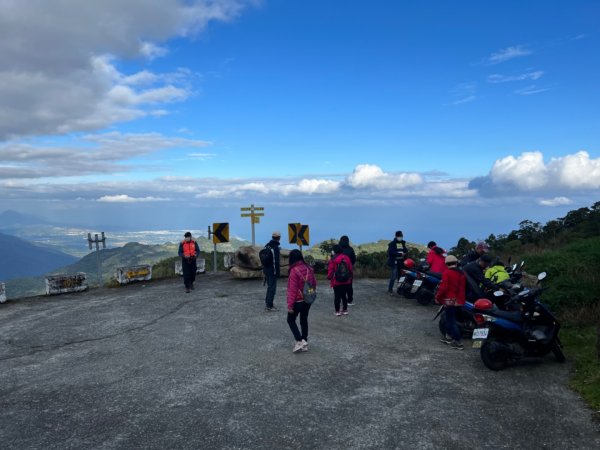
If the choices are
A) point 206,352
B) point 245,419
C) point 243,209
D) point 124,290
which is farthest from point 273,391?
point 243,209

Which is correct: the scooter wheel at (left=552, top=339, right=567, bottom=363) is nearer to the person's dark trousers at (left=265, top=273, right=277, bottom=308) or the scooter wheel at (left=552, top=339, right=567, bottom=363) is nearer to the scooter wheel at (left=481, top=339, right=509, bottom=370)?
the scooter wheel at (left=481, top=339, right=509, bottom=370)

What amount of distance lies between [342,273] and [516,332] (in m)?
4.32

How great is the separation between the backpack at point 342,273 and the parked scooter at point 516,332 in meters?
3.80

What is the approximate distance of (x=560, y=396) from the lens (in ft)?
19.5

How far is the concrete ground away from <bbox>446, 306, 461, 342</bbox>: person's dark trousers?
304 millimetres

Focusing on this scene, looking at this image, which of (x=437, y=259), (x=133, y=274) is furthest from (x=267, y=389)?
(x=133, y=274)

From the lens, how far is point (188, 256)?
13633mm

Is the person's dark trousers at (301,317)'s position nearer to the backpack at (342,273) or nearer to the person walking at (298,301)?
the person walking at (298,301)

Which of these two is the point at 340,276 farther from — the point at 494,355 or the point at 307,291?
the point at 494,355

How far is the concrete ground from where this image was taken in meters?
4.99

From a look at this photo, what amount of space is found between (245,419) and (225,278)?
36.6ft

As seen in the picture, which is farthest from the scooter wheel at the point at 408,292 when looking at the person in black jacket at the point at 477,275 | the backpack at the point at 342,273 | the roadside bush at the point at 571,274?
the person in black jacket at the point at 477,275

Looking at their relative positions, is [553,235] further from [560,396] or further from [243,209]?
[560,396]

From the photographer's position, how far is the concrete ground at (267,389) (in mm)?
4992
